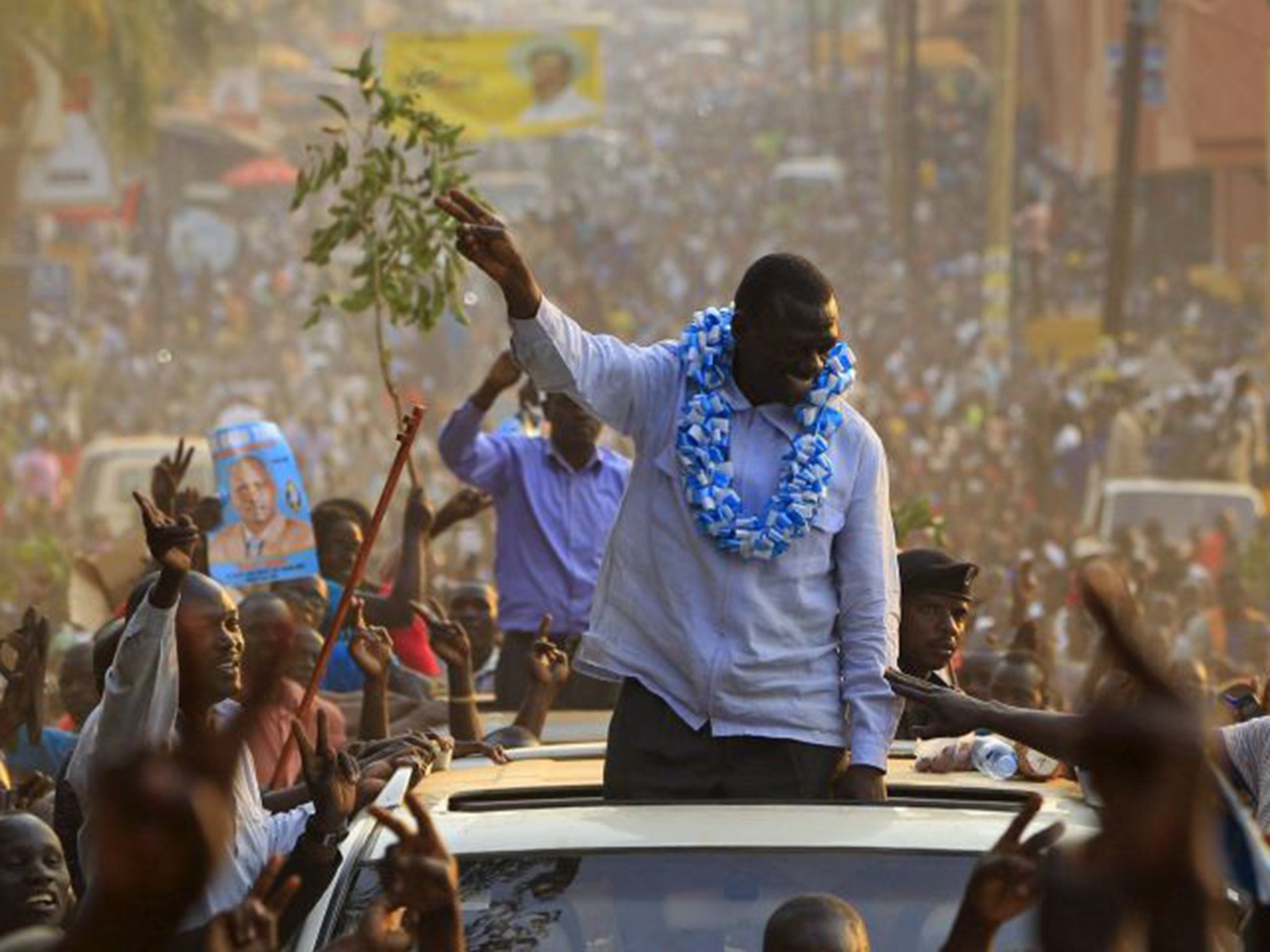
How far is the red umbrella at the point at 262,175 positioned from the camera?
58.5 m

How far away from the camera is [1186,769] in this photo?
3.76 metres

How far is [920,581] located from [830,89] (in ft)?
230

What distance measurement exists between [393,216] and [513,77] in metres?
37.1

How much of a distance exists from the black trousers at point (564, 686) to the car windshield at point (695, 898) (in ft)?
16.1

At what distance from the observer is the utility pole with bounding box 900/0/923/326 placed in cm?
4725

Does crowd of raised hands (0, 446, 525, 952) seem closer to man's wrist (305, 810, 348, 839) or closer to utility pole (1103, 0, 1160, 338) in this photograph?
man's wrist (305, 810, 348, 839)

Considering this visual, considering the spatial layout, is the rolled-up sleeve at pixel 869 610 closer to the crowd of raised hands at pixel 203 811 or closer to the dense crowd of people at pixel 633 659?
the dense crowd of people at pixel 633 659

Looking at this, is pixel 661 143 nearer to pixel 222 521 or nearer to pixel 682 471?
pixel 222 521

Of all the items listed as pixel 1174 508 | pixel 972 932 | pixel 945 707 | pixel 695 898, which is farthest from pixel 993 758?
pixel 1174 508

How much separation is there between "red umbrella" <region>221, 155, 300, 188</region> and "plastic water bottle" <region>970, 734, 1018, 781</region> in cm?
5120

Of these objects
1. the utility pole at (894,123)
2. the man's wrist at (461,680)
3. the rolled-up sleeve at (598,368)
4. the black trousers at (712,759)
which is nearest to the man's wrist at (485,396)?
the man's wrist at (461,680)

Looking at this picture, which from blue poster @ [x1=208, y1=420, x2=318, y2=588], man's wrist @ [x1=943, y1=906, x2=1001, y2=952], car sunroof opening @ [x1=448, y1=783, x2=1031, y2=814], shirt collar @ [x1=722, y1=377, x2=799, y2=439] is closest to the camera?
man's wrist @ [x1=943, y1=906, x2=1001, y2=952]

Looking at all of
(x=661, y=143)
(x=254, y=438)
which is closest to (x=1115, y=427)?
(x=254, y=438)

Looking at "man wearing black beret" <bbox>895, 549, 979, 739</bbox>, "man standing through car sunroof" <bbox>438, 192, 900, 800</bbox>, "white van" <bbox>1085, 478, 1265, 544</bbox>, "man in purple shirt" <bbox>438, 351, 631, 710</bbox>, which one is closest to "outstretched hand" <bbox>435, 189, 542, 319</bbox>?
"man standing through car sunroof" <bbox>438, 192, 900, 800</bbox>
